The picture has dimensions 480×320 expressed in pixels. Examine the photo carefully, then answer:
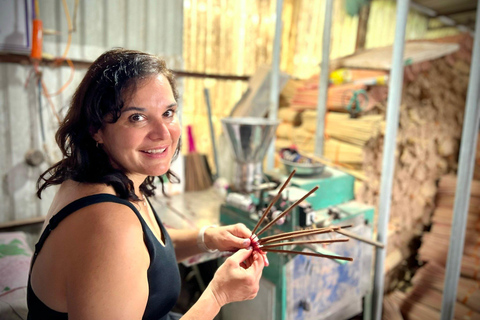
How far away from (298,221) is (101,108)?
1.40m

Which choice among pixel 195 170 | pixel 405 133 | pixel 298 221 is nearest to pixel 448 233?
pixel 405 133

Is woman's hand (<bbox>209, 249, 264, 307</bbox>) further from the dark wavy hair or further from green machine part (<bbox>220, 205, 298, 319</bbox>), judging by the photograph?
green machine part (<bbox>220, 205, 298, 319</bbox>)

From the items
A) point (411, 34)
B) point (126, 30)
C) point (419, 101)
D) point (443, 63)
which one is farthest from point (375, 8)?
point (126, 30)

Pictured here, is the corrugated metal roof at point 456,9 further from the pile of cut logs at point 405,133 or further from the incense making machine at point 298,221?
the incense making machine at point 298,221

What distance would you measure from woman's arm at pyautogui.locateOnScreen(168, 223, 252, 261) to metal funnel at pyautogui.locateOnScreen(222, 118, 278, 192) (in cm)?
89

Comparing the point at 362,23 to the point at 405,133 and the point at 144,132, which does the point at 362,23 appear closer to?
the point at 405,133

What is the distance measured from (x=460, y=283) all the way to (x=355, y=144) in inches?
76.1

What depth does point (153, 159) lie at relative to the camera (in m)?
1.29

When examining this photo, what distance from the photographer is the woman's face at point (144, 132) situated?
3.98 ft

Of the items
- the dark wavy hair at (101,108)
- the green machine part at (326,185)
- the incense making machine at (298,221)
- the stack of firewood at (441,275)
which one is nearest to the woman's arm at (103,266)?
the dark wavy hair at (101,108)

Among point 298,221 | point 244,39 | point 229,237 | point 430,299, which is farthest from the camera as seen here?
point 244,39

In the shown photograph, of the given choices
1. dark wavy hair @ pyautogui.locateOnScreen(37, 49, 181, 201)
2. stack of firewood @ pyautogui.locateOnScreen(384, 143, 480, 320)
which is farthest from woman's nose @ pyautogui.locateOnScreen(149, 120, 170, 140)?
stack of firewood @ pyautogui.locateOnScreen(384, 143, 480, 320)

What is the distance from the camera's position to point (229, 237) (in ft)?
5.41

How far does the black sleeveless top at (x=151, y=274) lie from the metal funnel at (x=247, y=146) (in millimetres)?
1221
